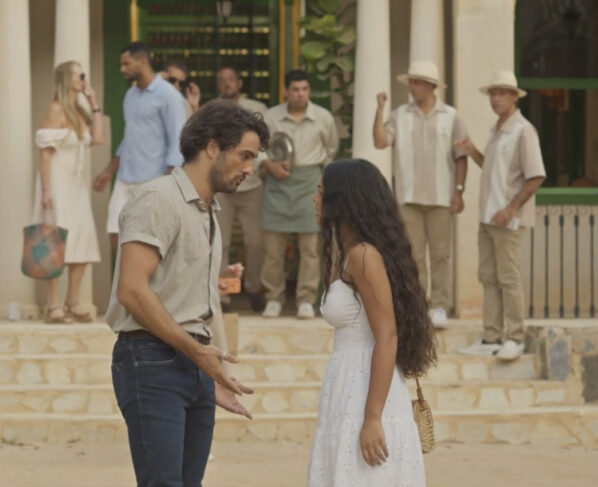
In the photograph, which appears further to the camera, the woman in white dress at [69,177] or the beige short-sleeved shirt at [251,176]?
the beige short-sleeved shirt at [251,176]

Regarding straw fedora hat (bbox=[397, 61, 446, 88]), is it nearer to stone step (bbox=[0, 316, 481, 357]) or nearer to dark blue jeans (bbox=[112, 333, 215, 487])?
stone step (bbox=[0, 316, 481, 357])

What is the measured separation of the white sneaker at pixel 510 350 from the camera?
1159 centimetres

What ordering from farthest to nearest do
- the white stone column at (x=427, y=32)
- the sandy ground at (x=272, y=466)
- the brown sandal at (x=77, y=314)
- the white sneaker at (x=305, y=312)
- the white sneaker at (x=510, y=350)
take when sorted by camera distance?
the white stone column at (x=427, y=32)
the white sneaker at (x=305, y=312)
the brown sandal at (x=77, y=314)
the white sneaker at (x=510, y=350)
the sandy ground at (x=272, y=466)

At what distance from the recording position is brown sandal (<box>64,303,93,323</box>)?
12.8m

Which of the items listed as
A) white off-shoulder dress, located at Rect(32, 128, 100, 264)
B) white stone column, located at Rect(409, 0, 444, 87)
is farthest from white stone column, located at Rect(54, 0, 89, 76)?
white stone column, located at Rect(409, 0, 444, 87)

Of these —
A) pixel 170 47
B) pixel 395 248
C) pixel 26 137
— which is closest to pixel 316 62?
pixel 170 47

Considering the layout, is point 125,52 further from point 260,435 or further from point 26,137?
point 260,435

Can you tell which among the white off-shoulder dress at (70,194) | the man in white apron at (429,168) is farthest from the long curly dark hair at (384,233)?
the white off-shoulder dress at (70,194)

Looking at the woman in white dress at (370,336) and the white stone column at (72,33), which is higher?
the white stone column at (72,33)

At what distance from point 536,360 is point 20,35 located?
14.9ft

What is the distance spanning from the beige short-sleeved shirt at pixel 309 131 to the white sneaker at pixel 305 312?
3.33ft

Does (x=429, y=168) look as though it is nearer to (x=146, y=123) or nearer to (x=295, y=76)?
(x=295, y=76)

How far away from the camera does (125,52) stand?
12.1m

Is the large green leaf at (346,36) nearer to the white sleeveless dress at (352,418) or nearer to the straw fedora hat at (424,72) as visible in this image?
the straw fedora hat at (424,72)
